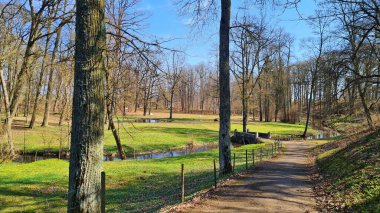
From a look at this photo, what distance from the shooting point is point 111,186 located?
1405 cm

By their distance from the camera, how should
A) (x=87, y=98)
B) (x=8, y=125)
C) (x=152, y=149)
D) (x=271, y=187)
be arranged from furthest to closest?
(x=152, y=149) < (x=8, y=125) < (x=271, y=187) < (x=87, y=98)

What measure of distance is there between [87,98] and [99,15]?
1447 millimetres

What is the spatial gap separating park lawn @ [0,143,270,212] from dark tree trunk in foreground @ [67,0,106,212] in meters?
2.91

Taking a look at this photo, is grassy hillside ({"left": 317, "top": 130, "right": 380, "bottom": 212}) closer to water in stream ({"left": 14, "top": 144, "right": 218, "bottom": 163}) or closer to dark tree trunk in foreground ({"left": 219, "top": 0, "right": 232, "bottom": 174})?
dark tree trunk in foreground ({"left": 219, "top": 0, "right": 232, "bottom": 174})

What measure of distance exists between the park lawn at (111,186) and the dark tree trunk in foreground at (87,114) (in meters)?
2.91

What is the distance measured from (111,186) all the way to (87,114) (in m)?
9.49

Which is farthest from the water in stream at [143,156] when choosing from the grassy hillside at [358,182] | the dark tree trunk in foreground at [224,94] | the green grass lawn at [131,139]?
the grassy hillside at [358,182]

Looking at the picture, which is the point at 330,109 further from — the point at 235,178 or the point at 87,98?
the point at 87,98

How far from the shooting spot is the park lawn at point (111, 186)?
10484mm

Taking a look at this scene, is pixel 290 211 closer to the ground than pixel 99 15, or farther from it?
closer to the ground

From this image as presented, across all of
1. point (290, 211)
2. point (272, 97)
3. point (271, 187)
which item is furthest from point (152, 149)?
point (272, 97)

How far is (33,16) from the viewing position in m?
16.5

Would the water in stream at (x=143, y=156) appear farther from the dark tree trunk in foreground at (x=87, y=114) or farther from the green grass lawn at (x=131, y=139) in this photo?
the dark tree trunk in foreground at (x=87, y=114)

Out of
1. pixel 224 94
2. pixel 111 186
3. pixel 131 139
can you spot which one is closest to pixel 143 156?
pixel 131 139
